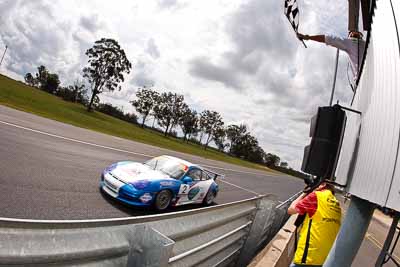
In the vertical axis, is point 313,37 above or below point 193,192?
above

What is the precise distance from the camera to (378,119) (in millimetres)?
2424

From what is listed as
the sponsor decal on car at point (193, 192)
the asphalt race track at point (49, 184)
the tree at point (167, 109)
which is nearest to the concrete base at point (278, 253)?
the asphalt race track at point (49, 184)

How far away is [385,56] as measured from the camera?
7.95 feet

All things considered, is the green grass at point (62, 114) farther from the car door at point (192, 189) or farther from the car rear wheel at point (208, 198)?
the car door at point (192, 189)

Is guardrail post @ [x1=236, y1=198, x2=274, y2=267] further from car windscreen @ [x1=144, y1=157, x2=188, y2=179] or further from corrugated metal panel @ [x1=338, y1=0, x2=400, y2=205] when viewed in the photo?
corrugated metal panel @ [x1=338, y1=0, x2=400, y2=205]

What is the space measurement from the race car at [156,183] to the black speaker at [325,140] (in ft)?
20.1

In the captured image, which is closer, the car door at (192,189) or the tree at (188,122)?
the car door at (192,189)

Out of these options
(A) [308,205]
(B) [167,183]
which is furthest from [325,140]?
(B) [167,183]

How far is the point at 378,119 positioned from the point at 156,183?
21.9ft

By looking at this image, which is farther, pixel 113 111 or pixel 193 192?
pixel 113 111

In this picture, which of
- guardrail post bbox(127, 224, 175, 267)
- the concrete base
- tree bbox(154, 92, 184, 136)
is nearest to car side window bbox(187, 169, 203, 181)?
the concrete base

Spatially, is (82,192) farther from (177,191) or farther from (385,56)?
(385,56)

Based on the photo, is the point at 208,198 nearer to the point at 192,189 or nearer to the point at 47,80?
the point at 192,189

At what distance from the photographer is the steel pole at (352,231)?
2.51 m
